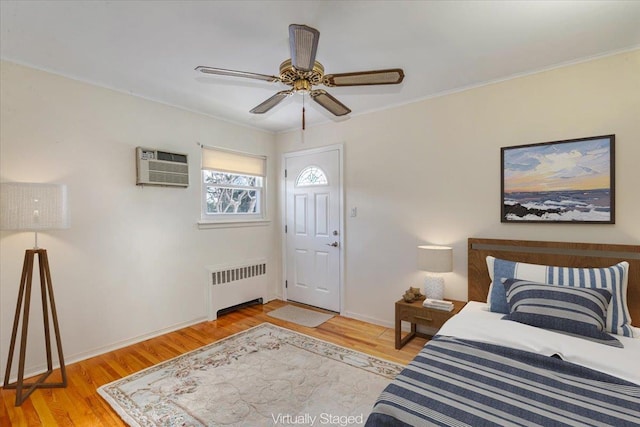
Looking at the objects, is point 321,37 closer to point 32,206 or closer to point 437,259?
point 437,259

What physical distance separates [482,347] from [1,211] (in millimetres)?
3147

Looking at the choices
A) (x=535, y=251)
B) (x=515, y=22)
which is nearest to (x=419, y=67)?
(x=515, y=22)

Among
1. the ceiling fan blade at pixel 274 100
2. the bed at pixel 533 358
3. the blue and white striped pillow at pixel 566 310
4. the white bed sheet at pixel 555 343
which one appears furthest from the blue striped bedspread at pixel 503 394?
the ceiling fan blade at pixel 274 100

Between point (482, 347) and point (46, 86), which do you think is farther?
point (46, 86)

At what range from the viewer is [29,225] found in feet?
6.72

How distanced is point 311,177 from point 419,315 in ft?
7.17

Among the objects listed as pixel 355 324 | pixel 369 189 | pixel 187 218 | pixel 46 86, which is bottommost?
pixel 355 324

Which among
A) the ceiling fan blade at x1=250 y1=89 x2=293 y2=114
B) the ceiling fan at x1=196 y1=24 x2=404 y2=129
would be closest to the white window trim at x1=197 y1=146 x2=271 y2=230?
the ceiling fan blade at x1=250 y1=89 x2=293 y2=114

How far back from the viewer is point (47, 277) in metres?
2.21

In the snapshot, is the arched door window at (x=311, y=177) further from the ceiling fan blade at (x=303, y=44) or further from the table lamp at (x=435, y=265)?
the ceiling fan blade at (x=303, y=44)

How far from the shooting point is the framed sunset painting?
2.22 meters

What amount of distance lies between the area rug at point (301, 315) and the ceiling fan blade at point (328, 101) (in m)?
2.36

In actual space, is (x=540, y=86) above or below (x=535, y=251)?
above

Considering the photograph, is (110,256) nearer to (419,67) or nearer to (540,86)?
(419,67)
